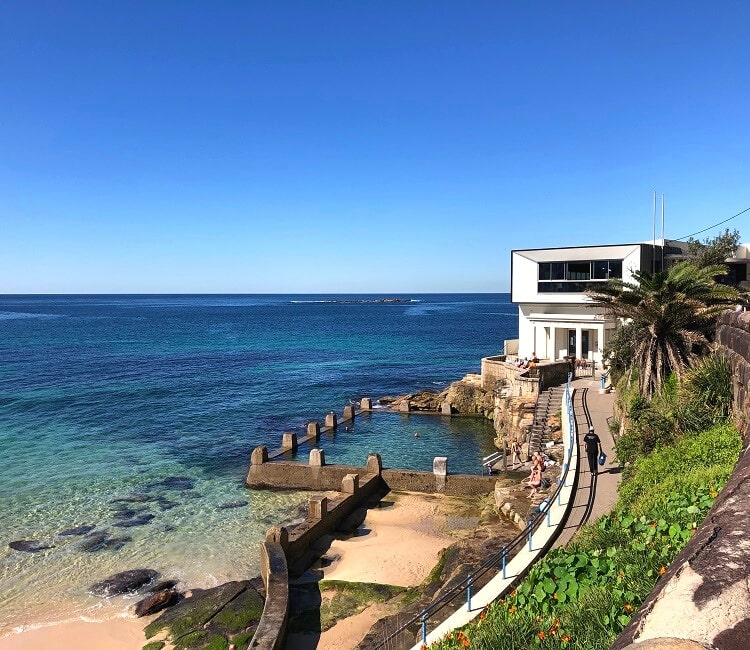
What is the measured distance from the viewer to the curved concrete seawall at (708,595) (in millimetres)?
2531

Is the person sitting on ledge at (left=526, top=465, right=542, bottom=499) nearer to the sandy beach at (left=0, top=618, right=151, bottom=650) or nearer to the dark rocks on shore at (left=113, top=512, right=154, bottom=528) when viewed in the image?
the sandy beach at (left=0, top=618, right=151, bottom=650)

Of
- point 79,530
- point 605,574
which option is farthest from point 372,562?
point 79,530

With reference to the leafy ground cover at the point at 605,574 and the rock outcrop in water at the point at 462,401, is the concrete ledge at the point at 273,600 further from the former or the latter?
the rock outcrop in water at the point at 462,401

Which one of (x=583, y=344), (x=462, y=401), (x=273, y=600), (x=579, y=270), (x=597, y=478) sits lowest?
(x=273, y=600)

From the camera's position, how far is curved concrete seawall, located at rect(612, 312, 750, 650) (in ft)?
8.30

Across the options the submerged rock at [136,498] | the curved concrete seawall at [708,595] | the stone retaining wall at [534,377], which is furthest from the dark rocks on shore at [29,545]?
the stone retaining wall at [534,377]

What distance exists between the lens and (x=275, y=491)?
79.2 feet

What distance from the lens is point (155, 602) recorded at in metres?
15.1

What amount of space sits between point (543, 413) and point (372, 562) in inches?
576

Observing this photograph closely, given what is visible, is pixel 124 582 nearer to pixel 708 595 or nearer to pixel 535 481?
pixel 535 481

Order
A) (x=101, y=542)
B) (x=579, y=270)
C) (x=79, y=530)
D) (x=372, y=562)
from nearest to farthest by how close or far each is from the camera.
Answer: (x=372, y=562), (x=101, y=542), (x=79, y=530), (x=579, y=270)

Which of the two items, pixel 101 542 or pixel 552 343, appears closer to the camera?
pixel 101 542

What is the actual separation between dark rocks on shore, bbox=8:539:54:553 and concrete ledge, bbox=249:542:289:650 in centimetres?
826

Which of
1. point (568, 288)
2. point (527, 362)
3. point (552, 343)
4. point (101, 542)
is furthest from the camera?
point (552, 343)
